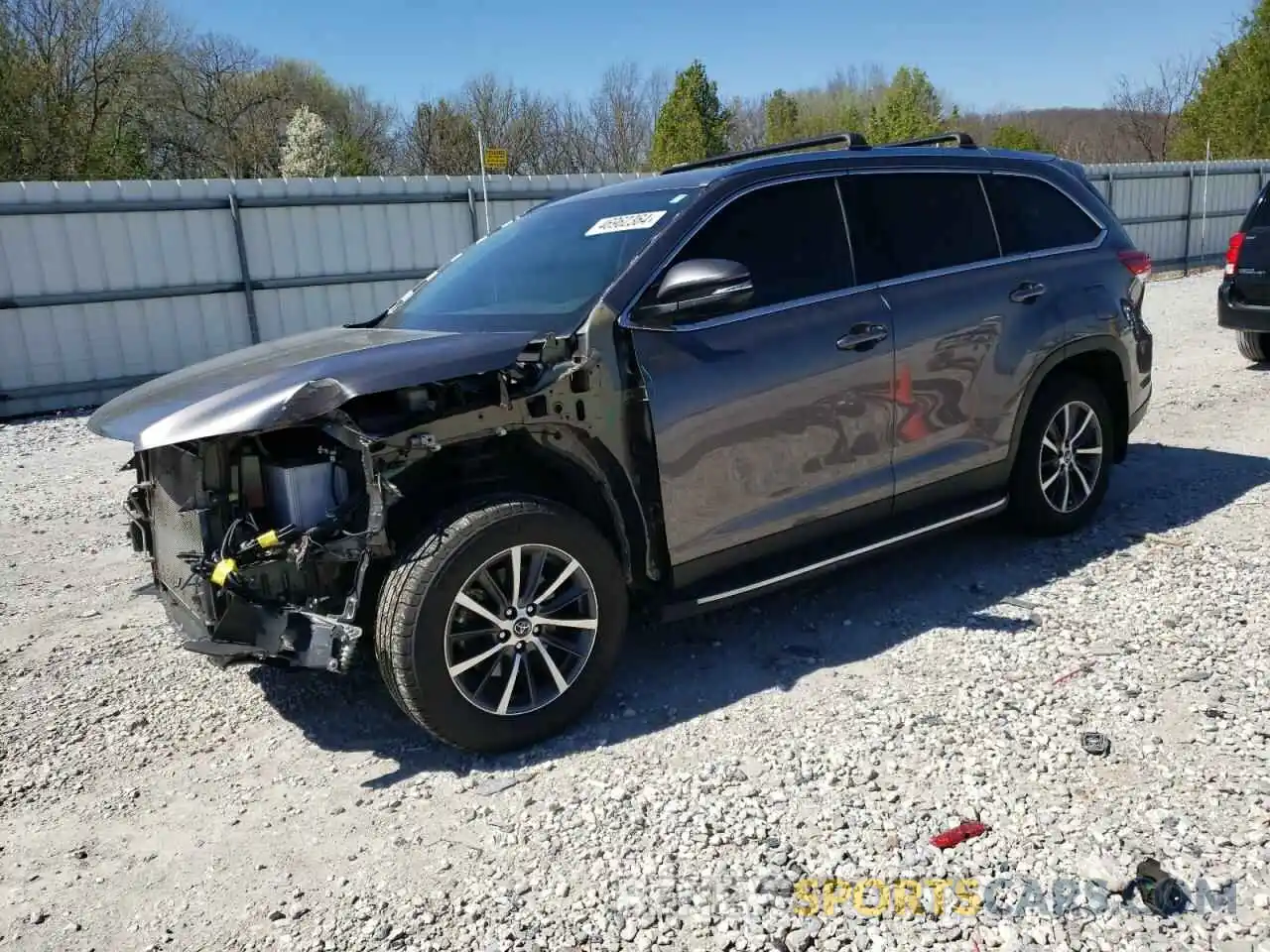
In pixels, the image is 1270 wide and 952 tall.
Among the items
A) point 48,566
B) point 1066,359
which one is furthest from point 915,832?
point 48,566

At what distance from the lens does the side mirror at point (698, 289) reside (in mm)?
3453

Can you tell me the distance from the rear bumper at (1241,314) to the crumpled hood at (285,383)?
8.39 meters

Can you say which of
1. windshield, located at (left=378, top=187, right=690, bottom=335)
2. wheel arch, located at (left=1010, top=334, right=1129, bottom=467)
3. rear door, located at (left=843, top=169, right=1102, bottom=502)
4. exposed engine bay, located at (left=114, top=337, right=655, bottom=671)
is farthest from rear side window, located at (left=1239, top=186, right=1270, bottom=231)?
exposed engine bay, located at (left=114, top=337, right=655, bottom=671)

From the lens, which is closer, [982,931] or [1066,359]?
[982,931]

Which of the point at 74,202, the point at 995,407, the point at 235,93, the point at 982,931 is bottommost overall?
the point at 982,931

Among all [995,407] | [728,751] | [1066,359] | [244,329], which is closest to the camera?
[728,751]

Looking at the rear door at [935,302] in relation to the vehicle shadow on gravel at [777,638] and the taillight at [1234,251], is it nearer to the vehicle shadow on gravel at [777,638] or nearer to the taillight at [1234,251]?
the vehicle shadow on gravel at [777,638]

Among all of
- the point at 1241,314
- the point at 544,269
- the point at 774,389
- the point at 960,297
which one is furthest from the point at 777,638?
the point at 1241,314

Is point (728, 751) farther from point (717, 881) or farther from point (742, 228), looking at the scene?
point (742, 228)

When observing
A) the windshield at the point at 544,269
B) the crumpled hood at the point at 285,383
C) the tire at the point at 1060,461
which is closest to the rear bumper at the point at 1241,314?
the tire at the point at 1060,461

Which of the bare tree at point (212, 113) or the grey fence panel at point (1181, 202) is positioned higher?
the bare tree at point (212, 113)

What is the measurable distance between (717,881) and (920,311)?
261 cm

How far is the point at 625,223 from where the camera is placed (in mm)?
3939

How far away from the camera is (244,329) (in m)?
12.1
